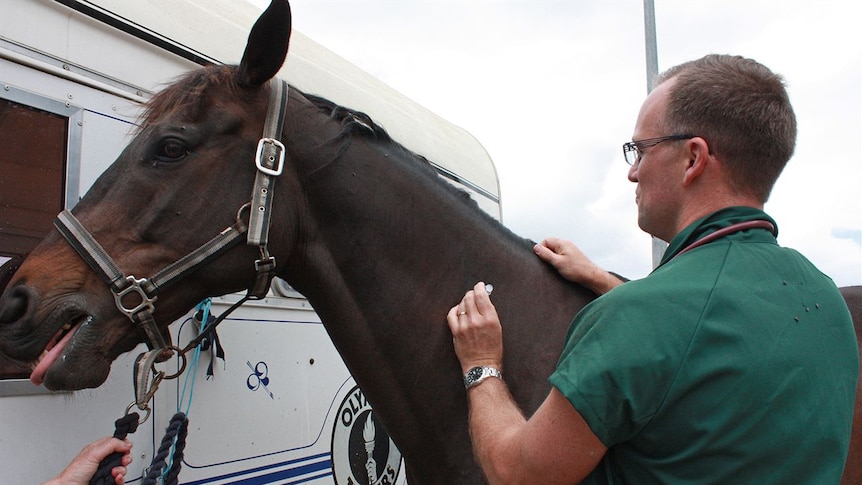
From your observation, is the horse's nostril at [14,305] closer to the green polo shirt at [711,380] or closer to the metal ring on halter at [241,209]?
the metal ring on halter at [241,209]

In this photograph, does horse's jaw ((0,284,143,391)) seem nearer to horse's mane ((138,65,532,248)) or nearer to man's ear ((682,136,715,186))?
horse's mane ((138,65,532,248))

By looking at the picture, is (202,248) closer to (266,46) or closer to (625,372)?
(266,46)

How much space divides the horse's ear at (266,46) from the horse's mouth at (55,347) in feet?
2.94

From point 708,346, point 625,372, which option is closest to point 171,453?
point 625,372

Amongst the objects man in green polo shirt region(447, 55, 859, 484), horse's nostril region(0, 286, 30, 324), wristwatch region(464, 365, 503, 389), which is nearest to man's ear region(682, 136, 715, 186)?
man in green polo shirt region(447, 55, 859, 484)

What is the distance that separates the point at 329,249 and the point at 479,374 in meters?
0.74

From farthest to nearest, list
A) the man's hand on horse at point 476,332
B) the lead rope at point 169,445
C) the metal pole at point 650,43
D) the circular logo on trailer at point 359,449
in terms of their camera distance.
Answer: the metal pole at point 650,43
the circular logo on trailer at point 359,449
the lead rope at point 169,445
the man's hand on horse at point 476,332

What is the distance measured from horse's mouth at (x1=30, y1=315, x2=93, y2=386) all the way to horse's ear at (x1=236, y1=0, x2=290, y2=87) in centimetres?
90

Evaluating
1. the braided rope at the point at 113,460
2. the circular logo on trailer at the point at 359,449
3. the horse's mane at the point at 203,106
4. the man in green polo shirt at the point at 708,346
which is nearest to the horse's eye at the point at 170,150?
the horse's mane at the point at 203,106

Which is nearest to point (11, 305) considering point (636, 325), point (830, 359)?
point (636, 325)

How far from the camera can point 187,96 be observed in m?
2.10

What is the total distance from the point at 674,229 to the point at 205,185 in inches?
54.4

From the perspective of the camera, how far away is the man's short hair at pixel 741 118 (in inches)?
53.0

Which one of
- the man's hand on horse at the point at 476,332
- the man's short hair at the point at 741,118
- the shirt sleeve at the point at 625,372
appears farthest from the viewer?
the man's hand on horse at the point at 476,332
